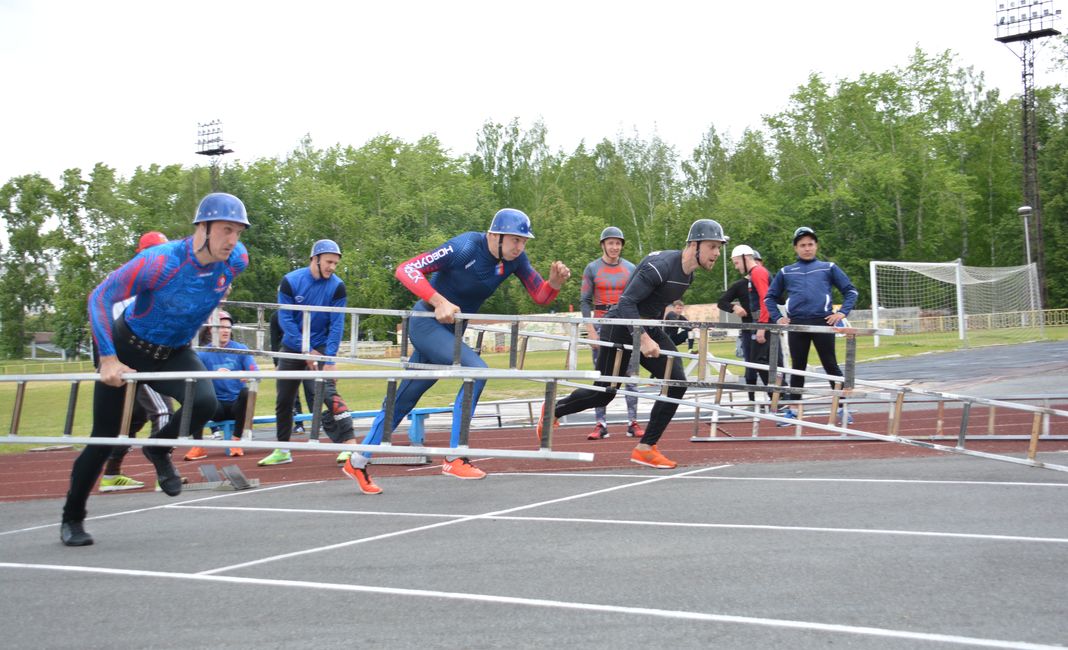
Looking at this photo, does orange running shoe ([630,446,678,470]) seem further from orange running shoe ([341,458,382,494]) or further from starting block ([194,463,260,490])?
starting block ([194,463,260,490])

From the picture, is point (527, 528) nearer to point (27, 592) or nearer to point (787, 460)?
point (27, 592)

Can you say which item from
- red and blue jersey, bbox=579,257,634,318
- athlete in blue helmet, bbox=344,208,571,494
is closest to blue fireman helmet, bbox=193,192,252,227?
Answer: athlete in blue helmet, bbox=344,208,571,494

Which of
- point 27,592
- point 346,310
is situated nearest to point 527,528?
point 27,592

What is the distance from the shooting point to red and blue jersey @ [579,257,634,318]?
35.3 ft

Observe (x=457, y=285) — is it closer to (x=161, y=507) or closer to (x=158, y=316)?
(x=158, y=316)

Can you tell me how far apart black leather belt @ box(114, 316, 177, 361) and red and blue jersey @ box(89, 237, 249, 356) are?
1.0 inches

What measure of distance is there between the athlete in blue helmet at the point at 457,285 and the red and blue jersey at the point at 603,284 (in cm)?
306

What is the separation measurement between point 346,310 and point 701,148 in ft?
243

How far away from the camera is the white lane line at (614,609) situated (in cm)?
338

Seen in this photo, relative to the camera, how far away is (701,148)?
7944 cm

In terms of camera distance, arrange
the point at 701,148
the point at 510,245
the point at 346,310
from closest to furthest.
Result: 1. the point at 510,245
2. the point at 346,310
3. the point at 701,148

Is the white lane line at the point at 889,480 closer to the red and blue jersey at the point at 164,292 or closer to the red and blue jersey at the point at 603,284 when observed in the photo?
A: the red and blue jersey at the point at 603,284

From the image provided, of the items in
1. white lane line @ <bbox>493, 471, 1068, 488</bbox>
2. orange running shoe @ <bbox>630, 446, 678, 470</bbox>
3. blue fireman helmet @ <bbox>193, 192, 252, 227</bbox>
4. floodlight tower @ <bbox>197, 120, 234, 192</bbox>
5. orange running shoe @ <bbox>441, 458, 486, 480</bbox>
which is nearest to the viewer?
blue fireman helmet @ <bbox>193, 192, 252, 227</bbox>

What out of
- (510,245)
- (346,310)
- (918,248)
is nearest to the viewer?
(510,245)
